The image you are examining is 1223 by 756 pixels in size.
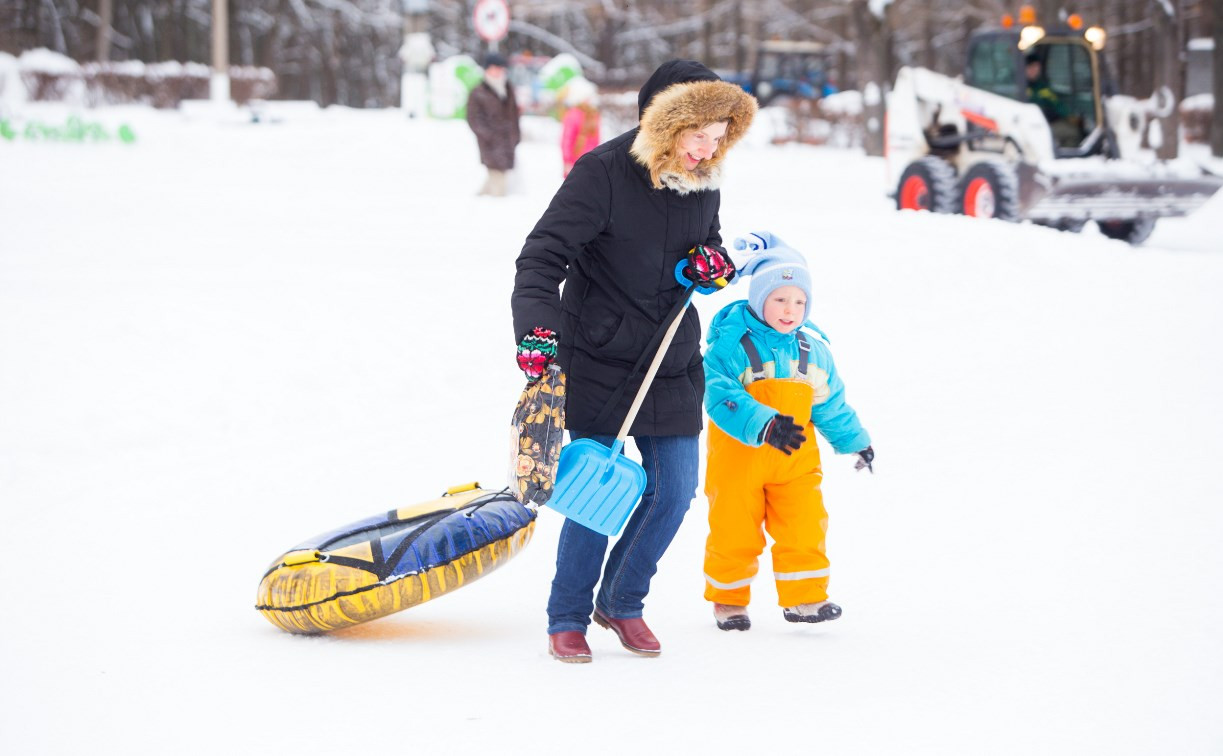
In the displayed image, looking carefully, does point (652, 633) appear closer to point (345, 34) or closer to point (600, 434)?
point (600, 434)

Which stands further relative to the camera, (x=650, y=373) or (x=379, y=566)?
(x=379, y=566)

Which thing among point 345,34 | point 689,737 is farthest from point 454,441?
point 345,34

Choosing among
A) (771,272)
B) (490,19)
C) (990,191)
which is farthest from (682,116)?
(490,19)

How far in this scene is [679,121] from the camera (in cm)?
346

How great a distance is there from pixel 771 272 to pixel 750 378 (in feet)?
1.05

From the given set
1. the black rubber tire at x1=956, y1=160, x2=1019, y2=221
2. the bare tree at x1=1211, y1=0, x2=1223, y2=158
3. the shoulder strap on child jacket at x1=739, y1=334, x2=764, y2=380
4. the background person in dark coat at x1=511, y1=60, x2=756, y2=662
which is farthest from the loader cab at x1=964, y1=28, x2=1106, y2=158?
the background person in dark coat at x1=511, y1=60, x2=756, y2=662

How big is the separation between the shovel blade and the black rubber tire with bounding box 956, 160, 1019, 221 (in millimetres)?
9294

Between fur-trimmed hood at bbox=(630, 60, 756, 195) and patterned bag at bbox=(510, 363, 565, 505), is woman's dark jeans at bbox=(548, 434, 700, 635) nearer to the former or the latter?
patterned bag at bbox=(510, 363, 565, 505)

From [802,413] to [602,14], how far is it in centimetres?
3589

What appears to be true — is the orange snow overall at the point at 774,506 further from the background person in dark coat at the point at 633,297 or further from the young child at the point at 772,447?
the background person in dark coat at the point at 633,297

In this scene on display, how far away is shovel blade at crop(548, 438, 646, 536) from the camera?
3510mm

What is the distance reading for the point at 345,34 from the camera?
50.8 m

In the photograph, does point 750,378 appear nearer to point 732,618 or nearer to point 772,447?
point 772,447

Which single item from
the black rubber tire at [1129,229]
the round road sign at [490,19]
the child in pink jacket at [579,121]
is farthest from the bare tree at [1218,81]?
the child in pink jacket at [579,121]
